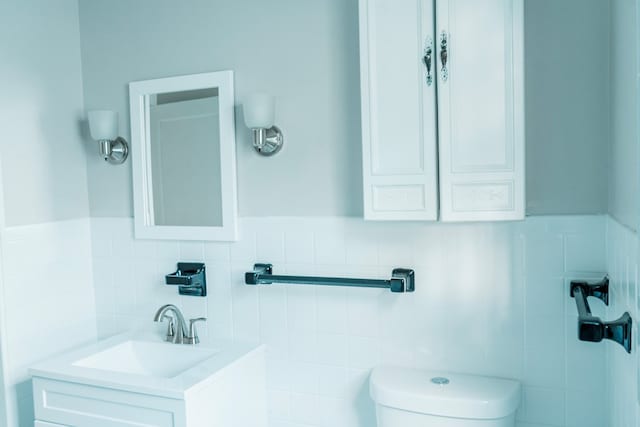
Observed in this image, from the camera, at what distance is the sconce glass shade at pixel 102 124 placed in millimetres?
1892

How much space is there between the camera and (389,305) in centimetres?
163

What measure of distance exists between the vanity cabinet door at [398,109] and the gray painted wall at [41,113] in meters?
1.20

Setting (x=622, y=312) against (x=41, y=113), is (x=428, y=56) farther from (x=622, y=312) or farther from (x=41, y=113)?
(x=41, y=113)

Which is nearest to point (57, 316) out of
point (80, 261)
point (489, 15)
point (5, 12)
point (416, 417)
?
point (80, 261)

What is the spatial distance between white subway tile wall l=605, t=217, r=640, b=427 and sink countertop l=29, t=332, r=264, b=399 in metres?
1.03

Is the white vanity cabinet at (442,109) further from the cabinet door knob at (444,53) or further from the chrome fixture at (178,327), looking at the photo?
the chrome fixture at (178,327)

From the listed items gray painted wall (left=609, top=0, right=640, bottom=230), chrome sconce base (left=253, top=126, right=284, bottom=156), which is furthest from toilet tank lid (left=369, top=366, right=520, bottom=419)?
chrome sconce base (left=253, top=126, right=284, bottom=156)

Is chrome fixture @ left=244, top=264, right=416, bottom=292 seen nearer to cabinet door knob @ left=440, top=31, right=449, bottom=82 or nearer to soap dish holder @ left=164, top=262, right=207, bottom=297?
soap dish holder @ left=164, top=262, right=207, bottom=297

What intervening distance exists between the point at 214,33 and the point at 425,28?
0.78 m

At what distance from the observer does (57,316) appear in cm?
196

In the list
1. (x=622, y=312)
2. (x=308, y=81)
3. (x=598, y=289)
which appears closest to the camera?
(x=622, y=312)

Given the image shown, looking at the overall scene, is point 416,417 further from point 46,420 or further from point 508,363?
point 46,420

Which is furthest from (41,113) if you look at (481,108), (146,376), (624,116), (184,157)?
(624,116)

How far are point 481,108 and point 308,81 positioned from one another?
1.93ft
